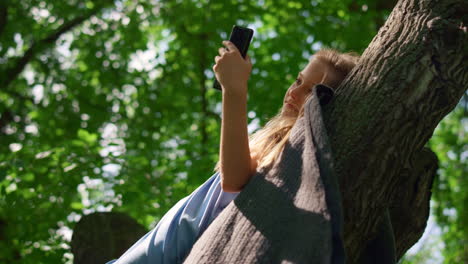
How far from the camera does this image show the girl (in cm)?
184

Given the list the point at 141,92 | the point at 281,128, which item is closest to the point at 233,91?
Result: the point at 281,128

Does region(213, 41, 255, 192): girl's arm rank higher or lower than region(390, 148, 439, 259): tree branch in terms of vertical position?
higher

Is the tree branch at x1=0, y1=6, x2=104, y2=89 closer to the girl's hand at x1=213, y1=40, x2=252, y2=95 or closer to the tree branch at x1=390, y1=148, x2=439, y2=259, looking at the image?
the tree branch at x1=390, y1=148, x2=439, y2=259

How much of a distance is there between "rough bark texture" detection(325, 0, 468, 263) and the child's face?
228 mm

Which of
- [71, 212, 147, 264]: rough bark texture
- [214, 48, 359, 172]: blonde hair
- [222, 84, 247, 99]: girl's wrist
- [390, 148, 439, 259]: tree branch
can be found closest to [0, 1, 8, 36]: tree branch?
[71, 212, 147, 264]: rough bark texture

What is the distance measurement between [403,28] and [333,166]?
2.06 ft

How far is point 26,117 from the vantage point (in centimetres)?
839

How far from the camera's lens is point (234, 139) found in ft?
5.98

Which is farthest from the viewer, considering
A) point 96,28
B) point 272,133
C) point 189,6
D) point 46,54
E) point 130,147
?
point 46,54

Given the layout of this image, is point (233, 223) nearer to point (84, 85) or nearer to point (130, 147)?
point (130, 147)

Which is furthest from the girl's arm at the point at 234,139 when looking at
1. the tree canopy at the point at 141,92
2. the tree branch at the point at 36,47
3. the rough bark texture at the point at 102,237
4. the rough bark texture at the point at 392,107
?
the tree branch at the point at 36,47

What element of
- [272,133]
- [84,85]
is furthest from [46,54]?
[272,133]

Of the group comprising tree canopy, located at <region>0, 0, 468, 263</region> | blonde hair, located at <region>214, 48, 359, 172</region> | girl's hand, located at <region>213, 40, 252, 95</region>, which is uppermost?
girl's hand, located at <region>213, 40, 252, 95</region>

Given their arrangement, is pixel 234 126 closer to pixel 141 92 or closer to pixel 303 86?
pixel 303 86
